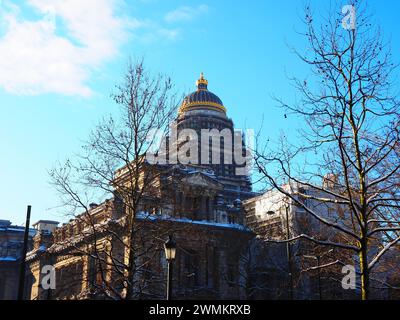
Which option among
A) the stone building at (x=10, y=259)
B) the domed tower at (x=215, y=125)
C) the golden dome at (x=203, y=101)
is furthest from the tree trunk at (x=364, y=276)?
the golden dome at (x=203, y=101)

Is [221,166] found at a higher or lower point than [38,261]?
higher

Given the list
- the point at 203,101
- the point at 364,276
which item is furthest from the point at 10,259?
the point at 364,276

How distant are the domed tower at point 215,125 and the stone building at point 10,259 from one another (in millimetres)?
28836

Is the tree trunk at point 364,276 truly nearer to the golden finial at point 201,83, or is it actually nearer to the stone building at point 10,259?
the stone building at point 10,259

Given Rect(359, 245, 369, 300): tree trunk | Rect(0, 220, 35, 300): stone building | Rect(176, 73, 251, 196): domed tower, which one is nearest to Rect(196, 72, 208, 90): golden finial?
Rect(176, 73, 251, 196): domed tower

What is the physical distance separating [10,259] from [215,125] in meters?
41.8

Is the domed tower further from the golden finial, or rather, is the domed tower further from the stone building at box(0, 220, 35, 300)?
the stone building at box(0, 220, 35, 300)

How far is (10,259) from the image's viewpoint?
66875 millimetres

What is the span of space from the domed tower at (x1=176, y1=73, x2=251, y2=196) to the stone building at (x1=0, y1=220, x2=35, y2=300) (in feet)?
94.6

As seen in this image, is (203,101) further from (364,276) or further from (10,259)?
(364,276)
